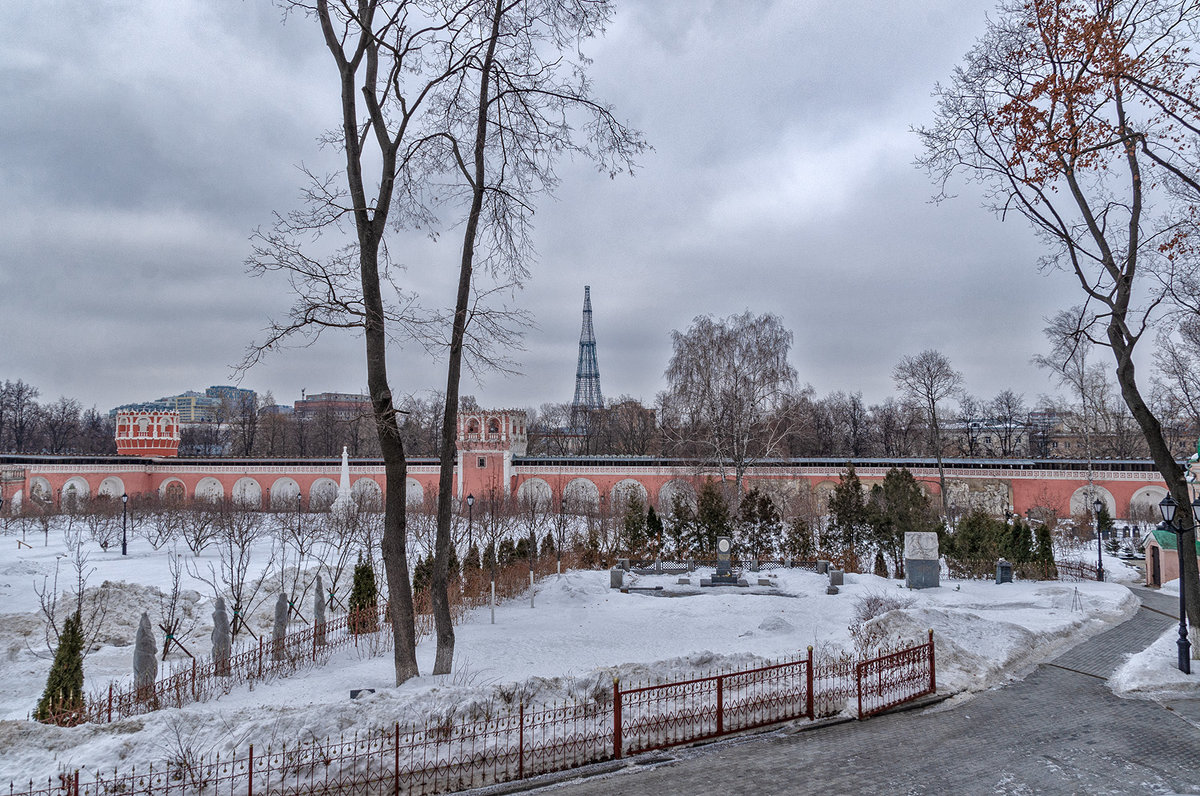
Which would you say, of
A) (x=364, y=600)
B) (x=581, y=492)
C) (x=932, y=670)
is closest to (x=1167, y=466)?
(x=932, y=670)

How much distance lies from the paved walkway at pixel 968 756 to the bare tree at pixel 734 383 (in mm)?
19073

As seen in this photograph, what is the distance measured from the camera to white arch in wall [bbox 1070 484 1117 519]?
33066 mm

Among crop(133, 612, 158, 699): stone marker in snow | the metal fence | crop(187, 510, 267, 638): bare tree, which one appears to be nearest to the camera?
the metal fence

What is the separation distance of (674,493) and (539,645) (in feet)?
65.9

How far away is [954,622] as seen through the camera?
1232 centimetres

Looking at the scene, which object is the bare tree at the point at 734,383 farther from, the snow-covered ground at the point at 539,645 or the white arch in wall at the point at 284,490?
the white arch in wall at the point at 284,490

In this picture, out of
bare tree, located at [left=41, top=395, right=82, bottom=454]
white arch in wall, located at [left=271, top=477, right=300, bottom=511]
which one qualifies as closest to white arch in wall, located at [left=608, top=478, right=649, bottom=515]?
white arch in wall, located at [left=271, top=477, right=300, bottom=511]

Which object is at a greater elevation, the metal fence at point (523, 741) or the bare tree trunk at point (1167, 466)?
the bare tree trunk at point (1167, 466)

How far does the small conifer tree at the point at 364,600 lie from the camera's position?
12773 mm

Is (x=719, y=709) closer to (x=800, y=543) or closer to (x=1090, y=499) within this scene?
(x=800, y=543)

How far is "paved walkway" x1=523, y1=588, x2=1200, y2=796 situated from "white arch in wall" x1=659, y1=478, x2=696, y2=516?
19.5m

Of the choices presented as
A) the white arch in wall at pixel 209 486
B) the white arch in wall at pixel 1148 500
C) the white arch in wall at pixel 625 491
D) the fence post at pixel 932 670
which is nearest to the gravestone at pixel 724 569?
the fence post at pixel 932 670

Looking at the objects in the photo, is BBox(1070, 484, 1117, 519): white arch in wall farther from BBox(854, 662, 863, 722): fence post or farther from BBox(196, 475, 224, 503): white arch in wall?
BBox(196, 475, 224, 503): white arch in wall

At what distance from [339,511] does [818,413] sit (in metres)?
36.2
